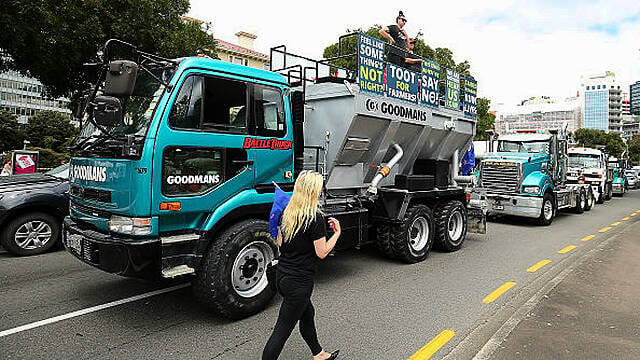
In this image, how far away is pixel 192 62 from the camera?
172 inches

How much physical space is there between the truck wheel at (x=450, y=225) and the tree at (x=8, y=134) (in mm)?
61005

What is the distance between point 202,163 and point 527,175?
424 inches

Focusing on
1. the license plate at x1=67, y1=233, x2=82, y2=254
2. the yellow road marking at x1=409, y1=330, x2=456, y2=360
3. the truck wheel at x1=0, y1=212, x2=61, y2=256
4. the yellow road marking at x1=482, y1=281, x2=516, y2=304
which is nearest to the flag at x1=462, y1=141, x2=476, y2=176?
the yellow road marking at x1=482, y1=281, x2=516, y2=304

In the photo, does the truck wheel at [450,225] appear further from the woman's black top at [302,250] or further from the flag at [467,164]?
the woman's black top at [302,250]

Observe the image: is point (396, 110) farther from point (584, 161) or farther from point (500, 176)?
point (584, 161)

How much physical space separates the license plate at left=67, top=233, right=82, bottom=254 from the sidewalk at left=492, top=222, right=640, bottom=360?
4165 mm

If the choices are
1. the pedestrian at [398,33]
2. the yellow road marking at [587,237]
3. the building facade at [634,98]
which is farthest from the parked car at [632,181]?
the building facade at [634,98]

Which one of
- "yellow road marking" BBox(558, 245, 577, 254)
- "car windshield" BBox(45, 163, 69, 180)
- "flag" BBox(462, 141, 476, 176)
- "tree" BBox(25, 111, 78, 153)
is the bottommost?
"yellow road marking" BBox(558, 245, 577, 254)

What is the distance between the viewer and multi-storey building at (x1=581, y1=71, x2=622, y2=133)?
121438 mm

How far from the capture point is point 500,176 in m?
12.5

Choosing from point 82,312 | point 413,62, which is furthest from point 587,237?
point 82,312

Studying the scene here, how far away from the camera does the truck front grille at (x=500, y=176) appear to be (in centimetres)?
1218

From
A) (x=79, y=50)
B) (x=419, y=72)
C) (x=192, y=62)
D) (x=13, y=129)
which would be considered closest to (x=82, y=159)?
(x=192, y=62)

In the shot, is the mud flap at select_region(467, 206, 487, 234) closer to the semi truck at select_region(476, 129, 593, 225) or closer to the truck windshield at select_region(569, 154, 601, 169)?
the semi truck at select_region(476, 129, 593, 225)
